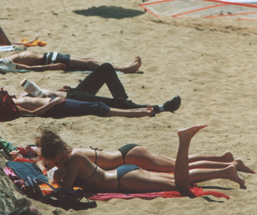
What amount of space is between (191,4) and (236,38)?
332 centimetres

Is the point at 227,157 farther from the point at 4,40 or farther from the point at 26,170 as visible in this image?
the point at 4,40

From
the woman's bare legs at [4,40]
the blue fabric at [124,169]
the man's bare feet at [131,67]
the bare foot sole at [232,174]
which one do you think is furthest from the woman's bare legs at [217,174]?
the woman's bare legs at [4,40]

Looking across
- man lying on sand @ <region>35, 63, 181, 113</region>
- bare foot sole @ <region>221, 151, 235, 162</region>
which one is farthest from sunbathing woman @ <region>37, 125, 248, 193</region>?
man lying on sand @ <region>35, 63, 181, 113</region>

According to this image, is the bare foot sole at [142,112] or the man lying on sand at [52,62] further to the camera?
the man lying on sand at [52,62]

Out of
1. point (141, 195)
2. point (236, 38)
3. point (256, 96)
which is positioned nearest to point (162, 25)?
point (236, 38)

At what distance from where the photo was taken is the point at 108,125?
552cm

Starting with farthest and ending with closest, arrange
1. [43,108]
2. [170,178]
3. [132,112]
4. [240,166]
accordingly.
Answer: [132,112] < [43,108] < [240,166] < [170,178]

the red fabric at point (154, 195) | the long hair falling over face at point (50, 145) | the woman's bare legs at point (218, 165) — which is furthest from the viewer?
the woman's bare legs at point (218, 165)

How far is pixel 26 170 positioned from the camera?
3.88 meters

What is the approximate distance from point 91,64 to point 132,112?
2.02 metres

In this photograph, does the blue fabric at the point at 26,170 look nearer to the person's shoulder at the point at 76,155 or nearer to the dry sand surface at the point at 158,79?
the dry sand surface at the point at 158,79

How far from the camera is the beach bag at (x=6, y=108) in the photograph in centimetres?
528

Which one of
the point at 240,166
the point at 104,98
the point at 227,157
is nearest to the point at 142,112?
the point at 104,98

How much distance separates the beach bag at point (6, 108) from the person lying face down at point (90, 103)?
161mm
